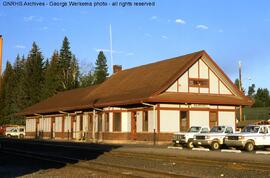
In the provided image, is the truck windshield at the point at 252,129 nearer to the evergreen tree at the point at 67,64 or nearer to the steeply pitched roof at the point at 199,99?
the steeply pitched roof at the point at 199,99

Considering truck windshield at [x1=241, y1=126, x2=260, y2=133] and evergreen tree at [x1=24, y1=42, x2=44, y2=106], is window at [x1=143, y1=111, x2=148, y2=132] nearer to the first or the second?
truck windshield at [x1=241, y1=126, x2=260, y2=133]

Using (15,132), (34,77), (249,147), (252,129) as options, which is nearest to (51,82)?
(34,77)

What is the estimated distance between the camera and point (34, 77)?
105 metres

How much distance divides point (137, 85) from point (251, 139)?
671 inches

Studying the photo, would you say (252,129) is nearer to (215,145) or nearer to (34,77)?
(215,145)

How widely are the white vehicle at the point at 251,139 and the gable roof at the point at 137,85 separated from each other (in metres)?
9.61

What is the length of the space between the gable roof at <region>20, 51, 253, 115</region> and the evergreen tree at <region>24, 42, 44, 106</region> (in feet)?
147

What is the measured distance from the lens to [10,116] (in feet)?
328

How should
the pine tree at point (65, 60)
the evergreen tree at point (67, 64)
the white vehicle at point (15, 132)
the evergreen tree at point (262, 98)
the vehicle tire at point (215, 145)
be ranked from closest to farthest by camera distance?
the vehicle tire at point (215, 145), the white vehicle at point (15, 132), the evergreen tree at point (67, 64), the pine tree at point (65, 60), the evergreen tree at point (262, 98)

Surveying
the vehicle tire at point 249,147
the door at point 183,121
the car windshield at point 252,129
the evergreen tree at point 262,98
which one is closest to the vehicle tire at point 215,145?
the car windshield at point 252,129

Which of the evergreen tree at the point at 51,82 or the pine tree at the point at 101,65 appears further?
the pine tree at the point at 101,65

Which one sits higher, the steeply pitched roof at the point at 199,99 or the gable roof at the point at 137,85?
the gable roof at the point at 137,85

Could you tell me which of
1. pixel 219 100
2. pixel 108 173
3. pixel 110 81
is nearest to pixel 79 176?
pixel 108 173

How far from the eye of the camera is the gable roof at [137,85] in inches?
1588
